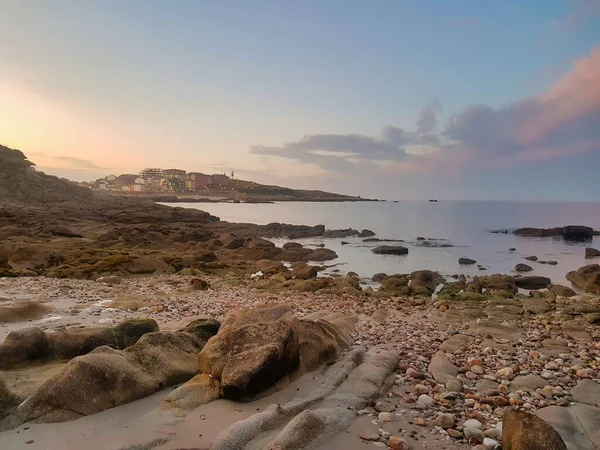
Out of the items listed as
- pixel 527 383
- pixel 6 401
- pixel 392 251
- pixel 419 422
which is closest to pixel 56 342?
pixel 6 401

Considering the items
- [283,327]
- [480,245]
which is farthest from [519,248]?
[283,327]

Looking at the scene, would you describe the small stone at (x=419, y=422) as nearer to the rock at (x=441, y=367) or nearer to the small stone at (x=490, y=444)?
the small stone at (x=490, y=444)

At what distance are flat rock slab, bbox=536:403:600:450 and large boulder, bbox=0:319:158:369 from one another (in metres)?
6.97

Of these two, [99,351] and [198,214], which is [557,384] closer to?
[99,351]

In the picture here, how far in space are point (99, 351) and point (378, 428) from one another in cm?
421

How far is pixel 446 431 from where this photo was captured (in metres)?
5.40

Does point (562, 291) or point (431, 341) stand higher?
point (431, 341)

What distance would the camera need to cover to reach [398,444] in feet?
16.3

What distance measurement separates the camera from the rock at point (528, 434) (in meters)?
4.46

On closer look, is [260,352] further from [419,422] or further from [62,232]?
[62,232]

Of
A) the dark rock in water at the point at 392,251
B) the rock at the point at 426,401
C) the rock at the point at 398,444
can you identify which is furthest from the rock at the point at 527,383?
the dark rock in water at the point at 392,251

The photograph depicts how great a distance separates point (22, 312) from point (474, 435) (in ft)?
33.0

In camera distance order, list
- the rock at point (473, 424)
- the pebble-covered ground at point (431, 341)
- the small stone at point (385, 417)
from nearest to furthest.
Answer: the rock at point (473, 424) → the small stone at point (385, 417) → the pebble-covered ground at point (431, 341)

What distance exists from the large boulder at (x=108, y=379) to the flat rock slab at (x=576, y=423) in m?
5.24
